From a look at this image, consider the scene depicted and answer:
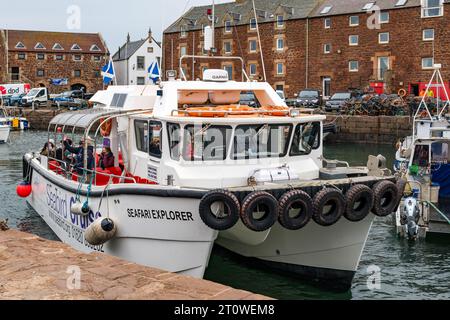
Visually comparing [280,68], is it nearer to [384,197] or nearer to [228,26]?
[228,26]

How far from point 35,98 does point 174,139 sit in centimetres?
5030

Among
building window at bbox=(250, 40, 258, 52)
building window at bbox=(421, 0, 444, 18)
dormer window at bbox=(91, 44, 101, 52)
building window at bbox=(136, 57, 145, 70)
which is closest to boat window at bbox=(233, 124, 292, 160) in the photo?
building window at bbox=(421, 0, 444, 18)

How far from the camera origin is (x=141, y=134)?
37.6 ft

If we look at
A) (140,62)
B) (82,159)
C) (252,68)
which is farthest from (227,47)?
(82,159)

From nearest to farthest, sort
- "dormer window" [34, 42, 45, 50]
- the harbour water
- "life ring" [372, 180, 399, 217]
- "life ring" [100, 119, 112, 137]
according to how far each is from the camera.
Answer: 1. "life ring" [372, 180, 399, 217]
2. the harbour water
3. "life ring" [100, 119, 112, 137]
4. "dormer window" [34, 42, 45, 50]

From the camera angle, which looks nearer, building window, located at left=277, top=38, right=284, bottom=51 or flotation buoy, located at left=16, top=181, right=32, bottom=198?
flotation buoy, located at left=16, top=181, right=32, bottom=198

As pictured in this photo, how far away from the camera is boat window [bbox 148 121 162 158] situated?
34.7ft

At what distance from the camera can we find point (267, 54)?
51781 mm

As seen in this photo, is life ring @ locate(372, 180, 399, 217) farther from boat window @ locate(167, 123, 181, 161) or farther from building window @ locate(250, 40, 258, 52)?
building window @ locate(250, 40, 258, 52)

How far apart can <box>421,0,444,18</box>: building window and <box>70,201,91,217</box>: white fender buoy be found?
36.9 meters

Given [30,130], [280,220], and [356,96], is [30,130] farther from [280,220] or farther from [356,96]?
[280,220]

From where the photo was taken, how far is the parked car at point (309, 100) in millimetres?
41500

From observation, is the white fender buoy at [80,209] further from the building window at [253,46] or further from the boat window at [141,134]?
the building window at [253,46]
